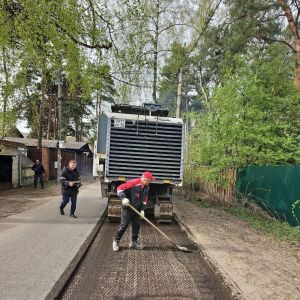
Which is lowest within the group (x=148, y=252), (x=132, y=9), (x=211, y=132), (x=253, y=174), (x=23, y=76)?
(x=148, y=252)

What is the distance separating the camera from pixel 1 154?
21.7m

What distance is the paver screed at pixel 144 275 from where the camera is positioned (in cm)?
573

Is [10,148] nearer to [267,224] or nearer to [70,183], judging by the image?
[70,183]

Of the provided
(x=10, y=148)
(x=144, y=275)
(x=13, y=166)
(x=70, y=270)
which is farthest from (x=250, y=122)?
(x=10, y=148)

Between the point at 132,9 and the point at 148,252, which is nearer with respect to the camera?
the point at 148,252

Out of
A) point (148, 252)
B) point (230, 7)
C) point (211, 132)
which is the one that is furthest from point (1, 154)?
point (148, 252)

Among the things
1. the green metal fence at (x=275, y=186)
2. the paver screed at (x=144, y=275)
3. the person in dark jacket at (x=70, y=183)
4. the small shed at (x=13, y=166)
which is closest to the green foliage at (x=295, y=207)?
the green metal fence at (x=275, y=186)

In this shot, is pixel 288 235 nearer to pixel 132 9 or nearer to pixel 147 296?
pixel 147 296

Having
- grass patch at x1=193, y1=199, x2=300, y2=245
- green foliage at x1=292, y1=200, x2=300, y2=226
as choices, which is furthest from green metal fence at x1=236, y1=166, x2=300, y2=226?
grass patch at x1=193, y1=199, x2=300, y2=245

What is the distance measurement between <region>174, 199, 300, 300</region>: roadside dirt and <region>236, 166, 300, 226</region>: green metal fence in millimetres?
1230

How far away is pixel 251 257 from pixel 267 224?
498cm

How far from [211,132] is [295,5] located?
8884mm

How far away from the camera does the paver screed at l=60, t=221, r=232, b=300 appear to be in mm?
5727

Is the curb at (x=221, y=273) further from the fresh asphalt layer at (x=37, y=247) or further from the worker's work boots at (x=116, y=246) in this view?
the fresh asphalt layer at (x=37, y=247)
